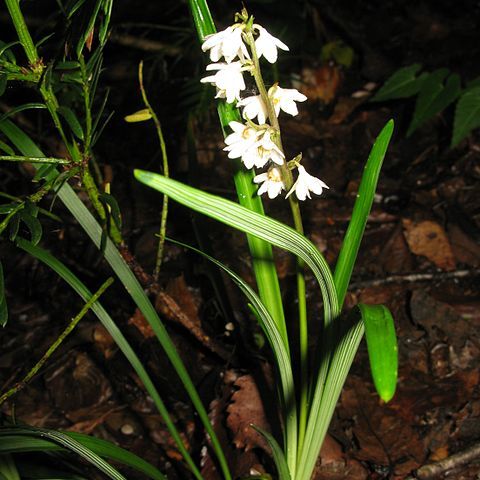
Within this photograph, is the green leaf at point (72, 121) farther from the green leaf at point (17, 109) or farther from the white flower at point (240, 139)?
the white flower at point (240, 139)

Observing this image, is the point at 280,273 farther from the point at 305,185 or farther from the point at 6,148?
the point at 6,148

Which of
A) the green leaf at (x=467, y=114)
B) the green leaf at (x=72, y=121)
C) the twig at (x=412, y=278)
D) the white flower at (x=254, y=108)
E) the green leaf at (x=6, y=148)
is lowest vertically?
the white flower at (x=254, y=108)

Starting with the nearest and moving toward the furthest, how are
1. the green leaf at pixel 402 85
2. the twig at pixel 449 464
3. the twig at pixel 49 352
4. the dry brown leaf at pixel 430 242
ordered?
1. the twig at pixel 49 352
2. the twig at pixel 449 464
3. the dry brown leaf at pixel 430 242
4. the green leaf at pixel 402 85

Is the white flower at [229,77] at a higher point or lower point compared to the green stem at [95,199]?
higher

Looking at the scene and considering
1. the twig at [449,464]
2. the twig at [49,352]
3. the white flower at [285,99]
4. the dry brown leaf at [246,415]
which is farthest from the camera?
the dry brown leaf at [246,415]

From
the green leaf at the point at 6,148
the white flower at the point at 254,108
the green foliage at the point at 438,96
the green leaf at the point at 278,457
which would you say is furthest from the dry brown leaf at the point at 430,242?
the green leaf at the point at 6,148

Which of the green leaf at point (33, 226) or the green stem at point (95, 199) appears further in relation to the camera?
the green stem at point (95, 199)

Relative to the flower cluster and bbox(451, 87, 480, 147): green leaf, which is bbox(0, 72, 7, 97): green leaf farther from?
bbox(451, 87, 480, 147): green leaf
